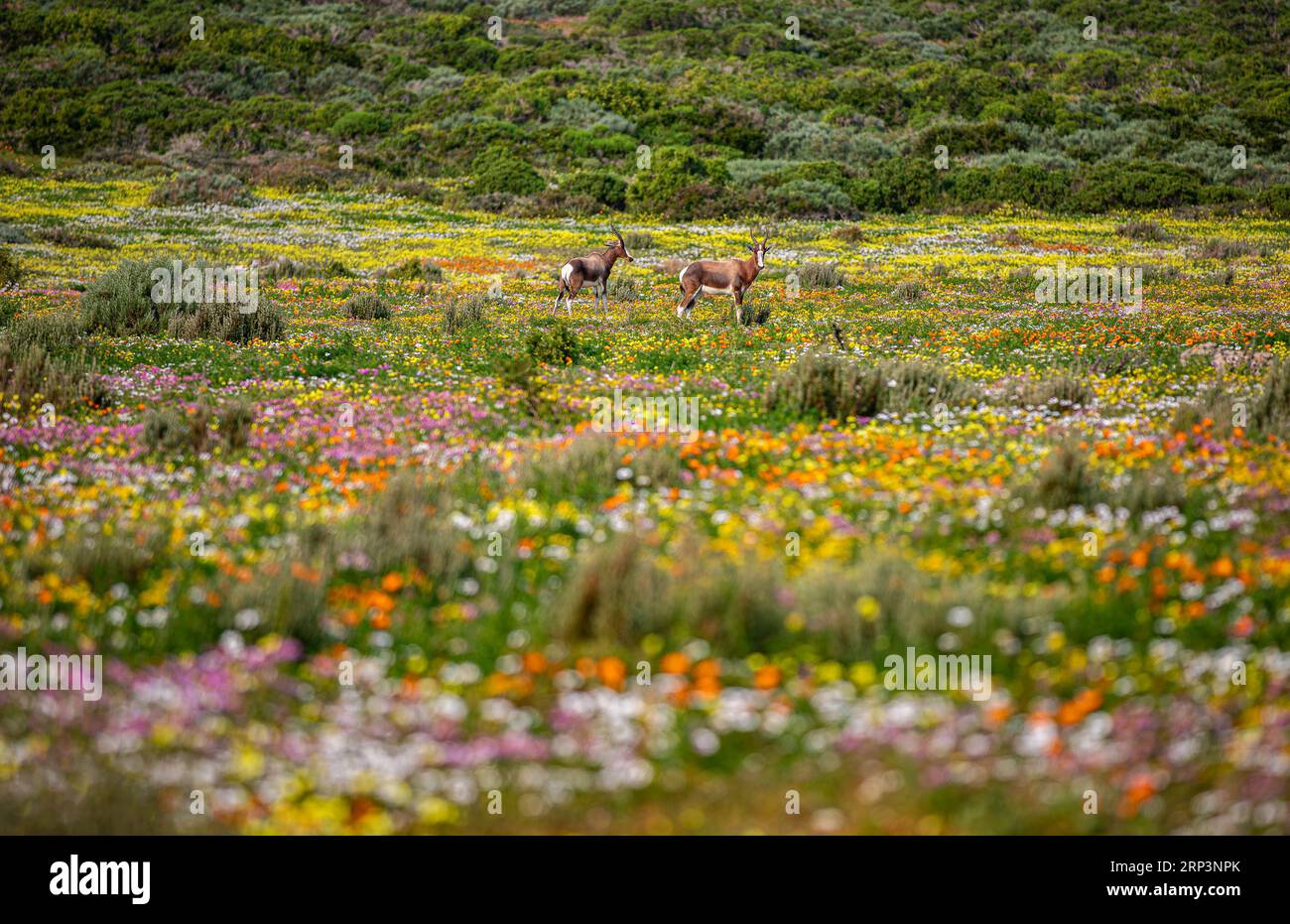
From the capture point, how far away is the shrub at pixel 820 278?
885 inches

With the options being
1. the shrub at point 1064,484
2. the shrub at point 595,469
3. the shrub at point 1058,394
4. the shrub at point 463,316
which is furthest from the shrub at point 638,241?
the shrub at point 1064,484

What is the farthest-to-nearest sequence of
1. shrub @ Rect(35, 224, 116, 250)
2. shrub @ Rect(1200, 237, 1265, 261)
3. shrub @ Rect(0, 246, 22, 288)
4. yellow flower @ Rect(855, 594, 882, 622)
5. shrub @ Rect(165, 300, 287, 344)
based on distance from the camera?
shrub @ Rect(35, 224, 116, 250), shrub @ Rect(1200, 237, 1265, 261), shrub @ Rect(0, 246, 22, 288), shrub @ Rect(165, 300, 287, 344), yellow flower @ Rect(855, 594, 882, 622)

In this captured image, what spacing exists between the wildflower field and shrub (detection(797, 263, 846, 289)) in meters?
9.94

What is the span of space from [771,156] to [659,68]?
2385cm

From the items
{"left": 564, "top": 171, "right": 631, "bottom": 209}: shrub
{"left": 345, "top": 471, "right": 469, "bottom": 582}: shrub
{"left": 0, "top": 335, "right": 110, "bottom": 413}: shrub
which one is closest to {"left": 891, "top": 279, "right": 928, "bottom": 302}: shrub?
{"left": 0, "top": 335, "right": 110, "bottom": 413}: shrub

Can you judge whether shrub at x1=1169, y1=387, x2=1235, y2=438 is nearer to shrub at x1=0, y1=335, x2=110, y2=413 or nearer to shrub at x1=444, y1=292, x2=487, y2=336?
shrub at x1=444, y1=292, x2=487, y2=336

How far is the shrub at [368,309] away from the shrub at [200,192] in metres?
26.0

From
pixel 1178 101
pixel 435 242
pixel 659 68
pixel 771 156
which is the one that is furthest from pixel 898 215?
pixel 659 68

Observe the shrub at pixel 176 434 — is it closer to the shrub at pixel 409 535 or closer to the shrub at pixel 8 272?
the shrub at pixel 409 535

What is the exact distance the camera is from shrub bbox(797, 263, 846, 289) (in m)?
22.5

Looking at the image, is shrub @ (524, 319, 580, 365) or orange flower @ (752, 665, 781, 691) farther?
shrub @ (524, 319, 580, 365)

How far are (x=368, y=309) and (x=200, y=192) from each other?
94.7 feet

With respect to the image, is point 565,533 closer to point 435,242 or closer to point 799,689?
point 799,689

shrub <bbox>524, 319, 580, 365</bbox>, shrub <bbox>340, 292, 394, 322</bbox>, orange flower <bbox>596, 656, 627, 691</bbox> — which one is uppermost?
shrub <bbox>340, 292, 394, 322</bbox>
